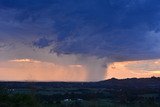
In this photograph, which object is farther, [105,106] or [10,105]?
[105,106]

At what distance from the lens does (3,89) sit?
180ft

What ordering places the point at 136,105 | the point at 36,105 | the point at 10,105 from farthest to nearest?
the point at 136,105 < the point at 36,105 < the point at 10,105

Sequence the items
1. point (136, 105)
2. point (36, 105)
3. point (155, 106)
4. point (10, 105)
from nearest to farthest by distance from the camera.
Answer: point (10, 105) → point (36, 105) → point (155, 106) → point (136, 105)

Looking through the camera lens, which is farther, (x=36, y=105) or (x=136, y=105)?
(x=136, y=105)

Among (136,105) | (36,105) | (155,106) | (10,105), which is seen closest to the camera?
(10,105)

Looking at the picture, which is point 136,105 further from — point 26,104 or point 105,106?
point 26,104

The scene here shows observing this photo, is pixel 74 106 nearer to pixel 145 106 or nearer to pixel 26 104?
pixel 145 106

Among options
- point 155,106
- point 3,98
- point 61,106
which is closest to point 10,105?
point 3,98

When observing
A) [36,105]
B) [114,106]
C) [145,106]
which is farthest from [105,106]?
[36,105]

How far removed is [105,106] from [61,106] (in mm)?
9581

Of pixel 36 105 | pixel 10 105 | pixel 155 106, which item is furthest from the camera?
pixel 155 106

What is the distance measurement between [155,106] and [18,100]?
41.2m

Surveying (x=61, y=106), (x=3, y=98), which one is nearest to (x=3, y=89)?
(x=3, y=98)

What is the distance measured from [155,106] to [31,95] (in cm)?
3910
